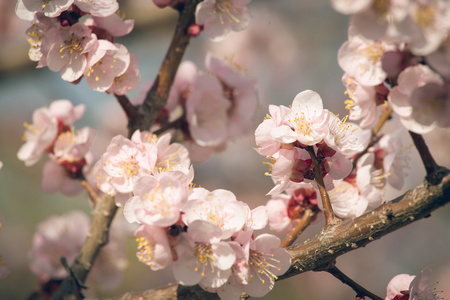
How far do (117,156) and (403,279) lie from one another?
86cm

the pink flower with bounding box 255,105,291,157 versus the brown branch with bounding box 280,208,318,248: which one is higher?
the pink flower with bounding box 255,105,291,157

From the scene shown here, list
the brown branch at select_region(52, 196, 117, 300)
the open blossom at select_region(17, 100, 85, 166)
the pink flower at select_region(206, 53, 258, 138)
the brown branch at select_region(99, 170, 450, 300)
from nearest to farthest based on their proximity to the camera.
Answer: the brown branch at select_region(99, 170, 450, 300), the brown branch at select_region(52, 196, 117, 300), the open blossom at select_region(17, 100, 85, 166), the pink flower at select_region(206, 53, 258, 138)

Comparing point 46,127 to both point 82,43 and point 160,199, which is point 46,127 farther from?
point 160,199

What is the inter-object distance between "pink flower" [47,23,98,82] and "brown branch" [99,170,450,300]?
0.81m

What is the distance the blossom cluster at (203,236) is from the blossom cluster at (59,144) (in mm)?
739

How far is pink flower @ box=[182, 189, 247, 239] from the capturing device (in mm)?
1121

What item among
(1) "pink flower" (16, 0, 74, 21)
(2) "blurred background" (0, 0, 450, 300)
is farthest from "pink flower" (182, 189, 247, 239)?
(2) "blurred background" (0, 0, 450, 300)

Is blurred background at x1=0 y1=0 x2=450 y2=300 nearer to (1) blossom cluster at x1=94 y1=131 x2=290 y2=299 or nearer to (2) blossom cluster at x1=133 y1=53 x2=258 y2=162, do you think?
(2) blossom cluster at x1=133 y1=53 x2=258 y2=162

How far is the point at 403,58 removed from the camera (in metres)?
1.05

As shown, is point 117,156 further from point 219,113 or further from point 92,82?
point 219,113

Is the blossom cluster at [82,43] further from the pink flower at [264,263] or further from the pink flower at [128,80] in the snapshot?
the pink flower at [264,263]

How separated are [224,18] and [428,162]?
90 centimetres

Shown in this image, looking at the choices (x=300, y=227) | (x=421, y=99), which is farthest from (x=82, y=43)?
(x=421, y=99)

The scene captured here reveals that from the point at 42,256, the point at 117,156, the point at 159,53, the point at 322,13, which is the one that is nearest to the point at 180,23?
the point at 117,156
